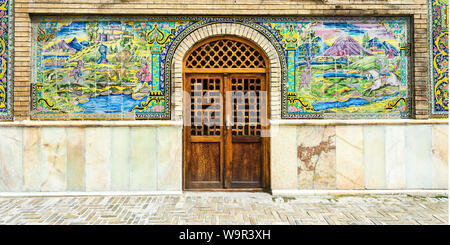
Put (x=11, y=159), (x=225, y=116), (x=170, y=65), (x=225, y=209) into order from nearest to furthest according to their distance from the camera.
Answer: (x=225, y=209)
(x=11, y=159)
(x=170, y=65)
(x=225, y=116)

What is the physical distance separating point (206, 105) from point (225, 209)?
2.00m

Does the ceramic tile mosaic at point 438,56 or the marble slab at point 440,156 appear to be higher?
the ceramic tile mosaic at point 438,56

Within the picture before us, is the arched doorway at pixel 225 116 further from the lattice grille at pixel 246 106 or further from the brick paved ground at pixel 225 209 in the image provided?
the brick paved ground at pixel 225 209

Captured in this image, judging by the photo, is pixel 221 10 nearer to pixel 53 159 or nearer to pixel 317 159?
pixel 317 159

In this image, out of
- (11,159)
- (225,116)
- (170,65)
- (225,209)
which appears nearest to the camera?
(225,209)

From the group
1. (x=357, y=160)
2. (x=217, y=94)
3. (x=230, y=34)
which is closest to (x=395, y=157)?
(x=357, y=160)

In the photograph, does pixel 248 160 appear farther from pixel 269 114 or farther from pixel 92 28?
pixel 92 28

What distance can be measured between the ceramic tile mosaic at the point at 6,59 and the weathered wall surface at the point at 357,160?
16.4ft

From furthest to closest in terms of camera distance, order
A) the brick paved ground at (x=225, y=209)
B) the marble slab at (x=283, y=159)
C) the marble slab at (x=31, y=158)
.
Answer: the marble slab at (x=283, y=159)
the marble slab at (x=31, y=158)
the brick paved ground at (x=225, y=209)

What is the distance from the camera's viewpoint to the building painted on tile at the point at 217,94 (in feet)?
17.7

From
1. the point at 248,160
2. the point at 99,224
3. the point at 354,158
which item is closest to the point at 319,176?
the point at 354,158

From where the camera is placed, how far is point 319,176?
550 cm

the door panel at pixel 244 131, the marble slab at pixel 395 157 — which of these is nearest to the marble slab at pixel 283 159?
the door panel at pixel 244 131

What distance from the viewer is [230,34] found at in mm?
5504
